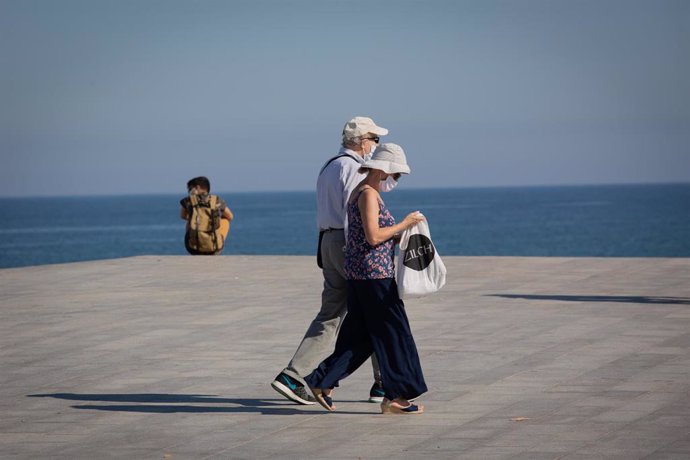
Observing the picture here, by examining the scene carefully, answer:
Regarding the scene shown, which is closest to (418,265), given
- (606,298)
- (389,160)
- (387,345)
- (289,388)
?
(387,345)

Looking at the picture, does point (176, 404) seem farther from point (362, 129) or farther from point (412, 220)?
point (362, 129)

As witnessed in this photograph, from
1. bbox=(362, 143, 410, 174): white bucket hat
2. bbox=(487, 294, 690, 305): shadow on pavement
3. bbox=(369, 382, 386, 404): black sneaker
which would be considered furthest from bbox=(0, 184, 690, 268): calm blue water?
bbox=(362, 143, 410, 174): white bucket hat

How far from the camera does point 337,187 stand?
340 inches

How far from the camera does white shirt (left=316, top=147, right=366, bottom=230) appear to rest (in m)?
8.61

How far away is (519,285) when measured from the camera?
15.6m

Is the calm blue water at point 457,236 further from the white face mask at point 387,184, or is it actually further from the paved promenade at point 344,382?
the white face mask at point 387,184

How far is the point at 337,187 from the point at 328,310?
783mm

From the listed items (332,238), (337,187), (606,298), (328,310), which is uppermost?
(337,187)

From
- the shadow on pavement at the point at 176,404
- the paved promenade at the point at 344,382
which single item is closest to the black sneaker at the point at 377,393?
the paved promenade at the point at 344,382

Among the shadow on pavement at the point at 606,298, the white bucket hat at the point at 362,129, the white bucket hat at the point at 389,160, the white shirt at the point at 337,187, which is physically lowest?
the shadow on pavement at the point at 606,298

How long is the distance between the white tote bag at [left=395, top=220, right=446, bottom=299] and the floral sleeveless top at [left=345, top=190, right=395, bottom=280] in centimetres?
8

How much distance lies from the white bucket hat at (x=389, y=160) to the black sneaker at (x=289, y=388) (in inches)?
56.3

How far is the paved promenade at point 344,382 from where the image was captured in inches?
298

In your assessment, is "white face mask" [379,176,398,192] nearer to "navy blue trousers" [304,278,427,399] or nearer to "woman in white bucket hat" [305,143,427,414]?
"woman in white bucket hat" [305,143,427,414]
